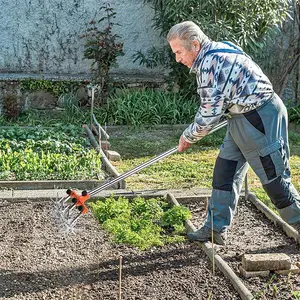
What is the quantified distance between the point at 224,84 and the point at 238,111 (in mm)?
260

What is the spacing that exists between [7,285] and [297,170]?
4.25 m

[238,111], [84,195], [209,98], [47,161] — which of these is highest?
[209,98]

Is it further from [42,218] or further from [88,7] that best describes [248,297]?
[88,7]

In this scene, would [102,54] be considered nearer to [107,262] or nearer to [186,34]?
[186,34]

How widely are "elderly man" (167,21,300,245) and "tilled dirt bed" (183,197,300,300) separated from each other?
8.2 inches

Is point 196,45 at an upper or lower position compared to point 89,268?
upper

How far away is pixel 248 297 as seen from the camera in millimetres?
3977

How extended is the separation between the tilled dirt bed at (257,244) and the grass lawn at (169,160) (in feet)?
1.79

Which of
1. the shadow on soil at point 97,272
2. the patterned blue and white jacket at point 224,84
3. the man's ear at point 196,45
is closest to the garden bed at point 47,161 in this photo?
the shadow on soil at point 97,272

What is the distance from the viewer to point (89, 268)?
4.61 meters

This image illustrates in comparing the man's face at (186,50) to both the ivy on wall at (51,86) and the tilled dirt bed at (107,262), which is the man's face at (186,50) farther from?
the ivy on wall at (51,86)

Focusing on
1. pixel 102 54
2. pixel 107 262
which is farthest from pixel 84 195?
pixel 102 54

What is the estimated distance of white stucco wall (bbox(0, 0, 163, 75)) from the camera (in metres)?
11.3

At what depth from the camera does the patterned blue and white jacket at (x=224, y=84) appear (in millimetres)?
4500
